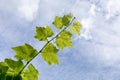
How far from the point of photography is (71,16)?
2629 millimetres

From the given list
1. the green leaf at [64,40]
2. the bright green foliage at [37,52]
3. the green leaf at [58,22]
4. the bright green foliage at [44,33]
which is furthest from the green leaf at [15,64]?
the green leaf at [58,22]

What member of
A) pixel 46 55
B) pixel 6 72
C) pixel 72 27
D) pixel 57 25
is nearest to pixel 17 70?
pixel 6 72

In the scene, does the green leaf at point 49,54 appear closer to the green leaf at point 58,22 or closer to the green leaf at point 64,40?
the green leaf at point 64,40

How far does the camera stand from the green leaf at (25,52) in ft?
7.24

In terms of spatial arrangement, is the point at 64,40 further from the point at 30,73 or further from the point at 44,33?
the point at 30,73

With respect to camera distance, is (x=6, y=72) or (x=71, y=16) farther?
(x=71, y=16)

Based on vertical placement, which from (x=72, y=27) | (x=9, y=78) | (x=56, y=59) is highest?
(x=72, y=27)

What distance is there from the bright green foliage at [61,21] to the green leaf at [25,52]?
1.52 ft

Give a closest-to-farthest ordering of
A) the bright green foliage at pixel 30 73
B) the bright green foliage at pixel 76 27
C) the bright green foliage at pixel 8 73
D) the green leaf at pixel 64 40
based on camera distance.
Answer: the bright green foliage at pixel 8 73 < the bright green foliage at pixel 30 73 < the green leaf at pixel 64 40 < the bright green foliage at pixel 76 27

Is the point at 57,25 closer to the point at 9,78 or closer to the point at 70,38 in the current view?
the point at 70,38

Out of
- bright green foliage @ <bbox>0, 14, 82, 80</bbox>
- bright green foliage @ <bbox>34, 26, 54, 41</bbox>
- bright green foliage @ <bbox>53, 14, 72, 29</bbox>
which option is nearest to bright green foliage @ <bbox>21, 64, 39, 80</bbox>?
bright green foliage @ <bbox>0, 14, 82, 80</bbox>

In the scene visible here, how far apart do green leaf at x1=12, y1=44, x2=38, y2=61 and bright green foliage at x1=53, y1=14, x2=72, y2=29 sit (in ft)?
1.52

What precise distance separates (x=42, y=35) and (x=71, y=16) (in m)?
0.43

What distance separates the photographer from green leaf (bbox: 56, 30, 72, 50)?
248cm
